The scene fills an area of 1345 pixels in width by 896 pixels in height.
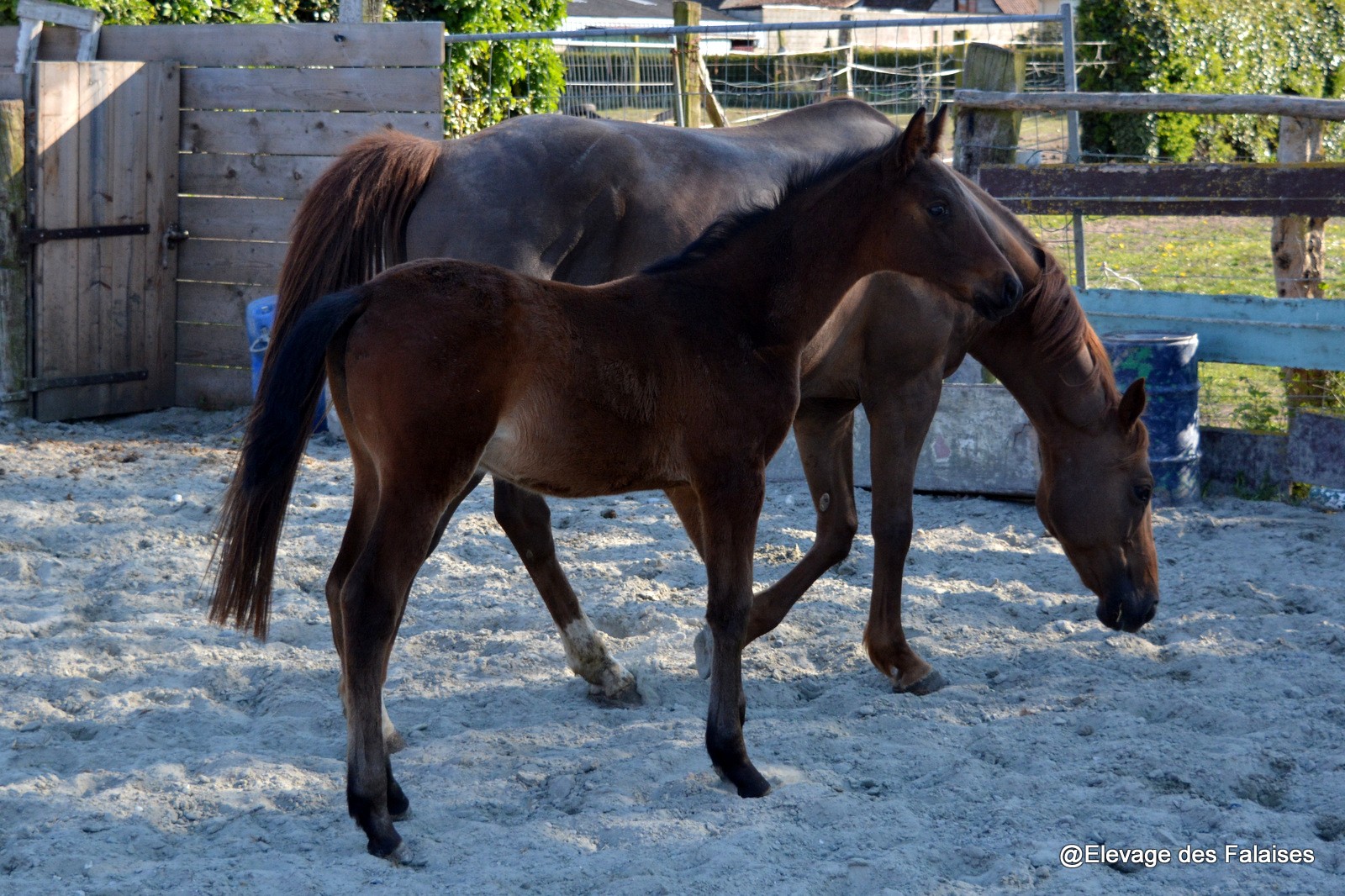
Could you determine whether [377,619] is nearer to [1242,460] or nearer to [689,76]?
[1242,460]

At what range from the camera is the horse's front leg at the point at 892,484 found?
3975 mm

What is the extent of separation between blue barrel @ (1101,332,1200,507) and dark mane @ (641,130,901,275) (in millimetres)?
2831

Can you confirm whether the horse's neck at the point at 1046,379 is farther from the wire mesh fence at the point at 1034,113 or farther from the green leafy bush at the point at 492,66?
the green leafy bush at the point at 492,66

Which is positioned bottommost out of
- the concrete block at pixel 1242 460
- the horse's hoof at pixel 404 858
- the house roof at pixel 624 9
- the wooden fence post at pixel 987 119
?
the horse's hoof at pixel 404 858

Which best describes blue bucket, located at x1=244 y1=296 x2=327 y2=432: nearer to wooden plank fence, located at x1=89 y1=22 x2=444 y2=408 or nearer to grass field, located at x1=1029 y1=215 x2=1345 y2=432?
wooden plank fence, located at x1=89 y1=22 x2=444 y2=408

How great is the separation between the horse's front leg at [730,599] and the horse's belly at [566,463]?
14 centimetres

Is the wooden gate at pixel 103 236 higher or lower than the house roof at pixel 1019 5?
lower

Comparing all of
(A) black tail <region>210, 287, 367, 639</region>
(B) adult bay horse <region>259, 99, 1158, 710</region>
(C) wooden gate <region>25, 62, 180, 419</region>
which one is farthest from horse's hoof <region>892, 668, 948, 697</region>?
(C) wooden gate <region>25, 62, 180, 419</region>

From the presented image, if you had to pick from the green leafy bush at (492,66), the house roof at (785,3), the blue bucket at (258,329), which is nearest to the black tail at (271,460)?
the blue bucket at (258,329)

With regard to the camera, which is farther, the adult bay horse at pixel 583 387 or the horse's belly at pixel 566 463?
the horse's belly at pixel 566 463

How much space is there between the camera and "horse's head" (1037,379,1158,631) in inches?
159

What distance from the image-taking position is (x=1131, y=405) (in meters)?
3.97

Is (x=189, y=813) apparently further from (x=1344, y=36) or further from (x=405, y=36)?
(x=1344, y=36)

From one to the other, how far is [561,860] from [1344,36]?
18376 mm
